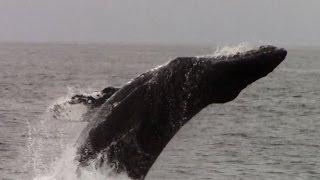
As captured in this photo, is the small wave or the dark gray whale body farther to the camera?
the small wave

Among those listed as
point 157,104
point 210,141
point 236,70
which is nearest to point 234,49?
point 236,70

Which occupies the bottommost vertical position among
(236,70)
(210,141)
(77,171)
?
(210,141)

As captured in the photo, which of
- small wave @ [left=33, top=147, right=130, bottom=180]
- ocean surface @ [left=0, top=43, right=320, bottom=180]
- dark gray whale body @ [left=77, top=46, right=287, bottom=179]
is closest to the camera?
dark gray whale body @ [left=77, top=46, right=287, bottom=179]

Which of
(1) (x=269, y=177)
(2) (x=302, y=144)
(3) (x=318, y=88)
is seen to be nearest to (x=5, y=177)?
(1) (x=269, y=177)

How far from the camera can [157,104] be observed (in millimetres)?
10000

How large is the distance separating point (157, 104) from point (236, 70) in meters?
1.36

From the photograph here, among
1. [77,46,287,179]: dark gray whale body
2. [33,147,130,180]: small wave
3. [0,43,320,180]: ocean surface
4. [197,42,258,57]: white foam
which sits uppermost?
[197,42,258,57]: white foam

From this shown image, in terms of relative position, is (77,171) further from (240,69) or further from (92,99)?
(240,69)

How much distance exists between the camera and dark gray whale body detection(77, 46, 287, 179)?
9.90 metres

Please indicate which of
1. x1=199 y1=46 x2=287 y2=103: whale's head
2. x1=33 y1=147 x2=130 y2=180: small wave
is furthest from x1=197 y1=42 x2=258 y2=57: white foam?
x1=33 y1=147 x2=130 y2=180: small wave

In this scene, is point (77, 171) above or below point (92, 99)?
below

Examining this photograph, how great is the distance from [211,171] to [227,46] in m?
19.7

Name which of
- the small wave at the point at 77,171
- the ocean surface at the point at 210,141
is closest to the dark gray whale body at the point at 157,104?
the small wave at the point at 77,171

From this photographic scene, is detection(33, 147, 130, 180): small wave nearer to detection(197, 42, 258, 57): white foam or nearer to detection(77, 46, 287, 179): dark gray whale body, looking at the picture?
detection(77, 46, 287, 179): dark gray whale body
